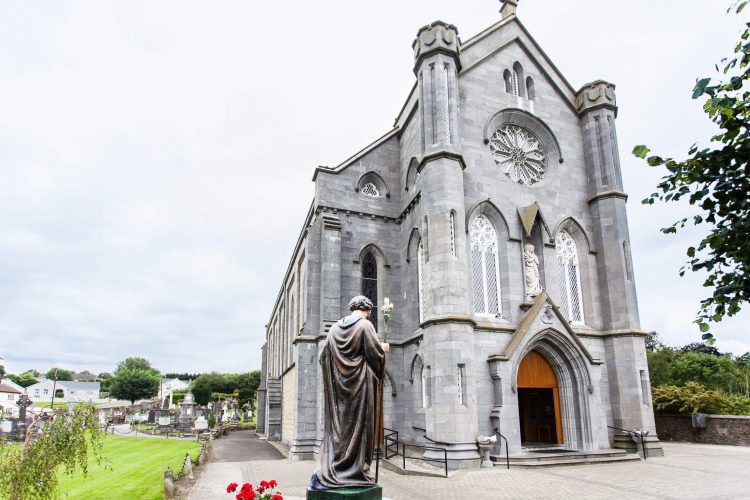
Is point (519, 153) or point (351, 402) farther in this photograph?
point (519, 153)

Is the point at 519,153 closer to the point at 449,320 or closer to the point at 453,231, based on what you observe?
the point at 453,231

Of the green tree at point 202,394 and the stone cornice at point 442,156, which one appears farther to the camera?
the green tree at point 202,394

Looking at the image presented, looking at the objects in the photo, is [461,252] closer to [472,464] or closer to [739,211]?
[472,464]

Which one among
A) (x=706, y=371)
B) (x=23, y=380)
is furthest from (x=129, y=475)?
(x=23, y=380)

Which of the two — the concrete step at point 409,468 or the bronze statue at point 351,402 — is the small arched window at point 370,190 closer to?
the concrete step at point 409,468

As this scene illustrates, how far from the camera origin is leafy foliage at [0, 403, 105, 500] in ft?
24.6

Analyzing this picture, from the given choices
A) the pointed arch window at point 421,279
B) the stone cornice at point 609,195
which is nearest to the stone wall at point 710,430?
the stone cornice at point 609,195

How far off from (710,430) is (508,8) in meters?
20.9

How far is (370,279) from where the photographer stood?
21.7 metres

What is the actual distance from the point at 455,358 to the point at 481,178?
747 centimetres

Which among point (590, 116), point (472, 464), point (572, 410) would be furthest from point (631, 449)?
point (590, 116)

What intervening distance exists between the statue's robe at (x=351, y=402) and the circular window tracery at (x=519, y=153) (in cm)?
1613

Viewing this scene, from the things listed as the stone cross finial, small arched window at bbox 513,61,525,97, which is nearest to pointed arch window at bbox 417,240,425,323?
small arched window at bbox 513,61,525,97

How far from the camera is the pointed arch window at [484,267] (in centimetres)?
1884
